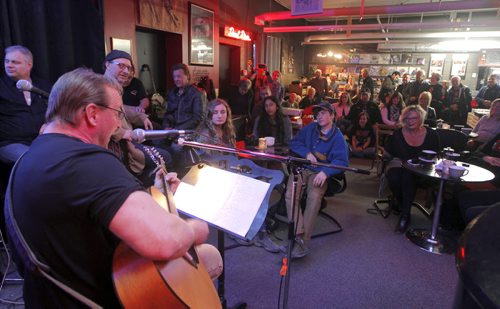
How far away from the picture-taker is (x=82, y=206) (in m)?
0.82

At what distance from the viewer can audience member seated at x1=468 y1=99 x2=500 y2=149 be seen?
13.9 ft

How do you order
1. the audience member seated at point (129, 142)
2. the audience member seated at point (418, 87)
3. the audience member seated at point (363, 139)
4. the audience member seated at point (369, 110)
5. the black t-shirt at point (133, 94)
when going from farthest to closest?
the audience member seated at point (418, 87) < the audience member seated at point (369, 110) < the audience member seated at point (363, 139) < the black t-shirt at point (133, 94) < the audience member seated at point (129, 142)

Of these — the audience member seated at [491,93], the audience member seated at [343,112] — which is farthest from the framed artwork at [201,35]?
the audience member seated at [491,93]

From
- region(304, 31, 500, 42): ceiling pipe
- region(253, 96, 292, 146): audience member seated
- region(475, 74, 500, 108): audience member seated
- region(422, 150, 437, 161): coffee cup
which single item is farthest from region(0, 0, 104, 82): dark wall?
region(475, 74, 500, 108): audience member seated

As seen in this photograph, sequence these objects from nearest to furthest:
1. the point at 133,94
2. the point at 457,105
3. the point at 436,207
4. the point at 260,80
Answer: the point at 436,207, the point at 133,94, the point at 457,105, the point at 260,80

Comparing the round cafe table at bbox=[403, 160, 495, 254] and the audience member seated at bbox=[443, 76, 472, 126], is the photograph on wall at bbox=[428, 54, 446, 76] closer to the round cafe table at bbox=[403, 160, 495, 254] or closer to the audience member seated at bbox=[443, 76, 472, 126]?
the audience member seated at bbox=[443, 76, 472, 126]

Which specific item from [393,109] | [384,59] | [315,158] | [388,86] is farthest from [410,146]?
[384,59]

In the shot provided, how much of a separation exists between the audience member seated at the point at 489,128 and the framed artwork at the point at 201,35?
4439mm

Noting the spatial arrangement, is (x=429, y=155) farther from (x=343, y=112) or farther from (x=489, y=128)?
(x=343, y=112)

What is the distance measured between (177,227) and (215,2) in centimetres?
613

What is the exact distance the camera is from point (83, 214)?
33.3 inches

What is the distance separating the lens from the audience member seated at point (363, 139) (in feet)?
17.4

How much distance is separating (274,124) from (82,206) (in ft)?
9.98

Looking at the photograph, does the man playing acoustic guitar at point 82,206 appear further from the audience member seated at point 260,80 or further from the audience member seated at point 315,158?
the audience member seated at point 260,80
